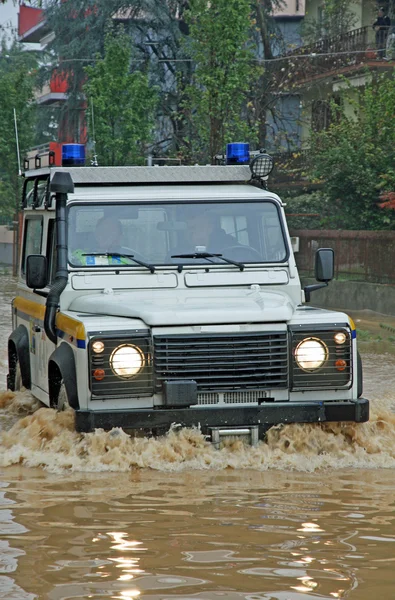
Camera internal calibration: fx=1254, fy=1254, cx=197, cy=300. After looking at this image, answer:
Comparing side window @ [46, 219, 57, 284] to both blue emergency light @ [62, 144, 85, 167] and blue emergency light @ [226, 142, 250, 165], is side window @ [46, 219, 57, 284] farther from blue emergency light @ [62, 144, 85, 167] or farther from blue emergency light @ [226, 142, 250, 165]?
blue emergency light @ [226, 142, 250, 165]

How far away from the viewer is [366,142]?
102 feet

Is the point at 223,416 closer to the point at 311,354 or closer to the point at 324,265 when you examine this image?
the point at 311,354

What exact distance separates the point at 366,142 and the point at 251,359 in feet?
76.3

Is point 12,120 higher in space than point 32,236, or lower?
higher

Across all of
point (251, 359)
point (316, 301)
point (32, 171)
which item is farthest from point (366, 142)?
point (251, 359)

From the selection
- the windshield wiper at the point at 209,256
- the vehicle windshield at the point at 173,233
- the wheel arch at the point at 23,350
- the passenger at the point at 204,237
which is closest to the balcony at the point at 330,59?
the wheel arch at the point at 23,350

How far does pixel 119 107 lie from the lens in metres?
35.8

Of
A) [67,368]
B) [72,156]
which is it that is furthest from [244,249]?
[67,368]

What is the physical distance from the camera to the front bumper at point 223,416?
8250 millimetres

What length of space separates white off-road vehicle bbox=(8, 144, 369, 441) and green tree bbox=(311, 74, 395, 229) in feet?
65.8

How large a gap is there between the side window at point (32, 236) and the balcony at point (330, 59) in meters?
27.8

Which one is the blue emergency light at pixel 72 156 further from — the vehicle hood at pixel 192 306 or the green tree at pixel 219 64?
the green tree at pixel 219 64

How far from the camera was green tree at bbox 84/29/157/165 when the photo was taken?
35156mm

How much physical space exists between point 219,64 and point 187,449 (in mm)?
24094
